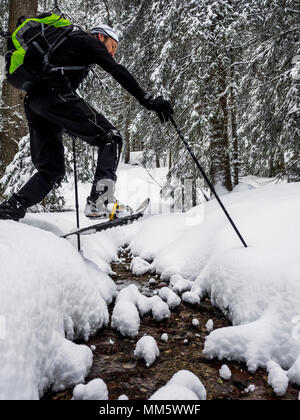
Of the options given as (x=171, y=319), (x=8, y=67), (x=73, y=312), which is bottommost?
(x=171, y=319)

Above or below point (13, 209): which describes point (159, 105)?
above

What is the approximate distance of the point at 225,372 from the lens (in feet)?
5.52

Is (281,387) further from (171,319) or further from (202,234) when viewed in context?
(202,234)

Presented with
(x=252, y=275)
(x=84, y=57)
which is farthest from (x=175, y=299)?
(x=84, y=57)

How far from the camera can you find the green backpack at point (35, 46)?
8.22 feet

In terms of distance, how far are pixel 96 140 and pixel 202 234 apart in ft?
5.97

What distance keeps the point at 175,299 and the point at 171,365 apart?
2.78 feet

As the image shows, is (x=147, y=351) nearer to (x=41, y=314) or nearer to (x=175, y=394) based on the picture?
(x=175, y=394)

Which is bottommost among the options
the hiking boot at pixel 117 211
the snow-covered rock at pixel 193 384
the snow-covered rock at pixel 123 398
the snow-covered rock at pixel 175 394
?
the snow-covered rock at pixel 123 398

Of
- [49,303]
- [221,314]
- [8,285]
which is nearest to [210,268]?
[221,314]

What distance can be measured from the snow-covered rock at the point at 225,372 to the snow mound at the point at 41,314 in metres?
0.82

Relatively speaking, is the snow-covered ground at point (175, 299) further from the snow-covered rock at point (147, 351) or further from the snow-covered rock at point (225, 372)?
the snow-covered rock at point (147, 351)

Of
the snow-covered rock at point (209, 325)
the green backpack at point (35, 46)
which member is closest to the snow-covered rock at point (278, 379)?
the snow-covered rock at point (209, 325)

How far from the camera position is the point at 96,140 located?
286cm
